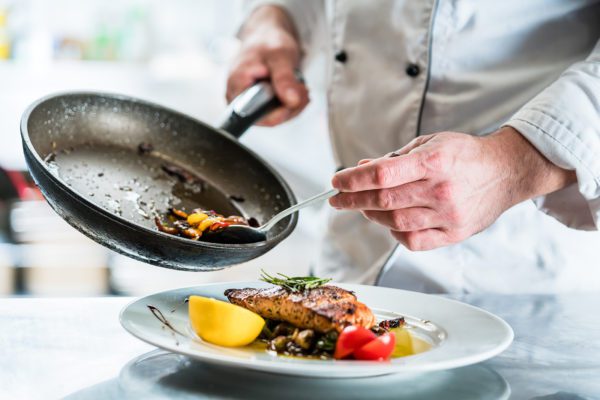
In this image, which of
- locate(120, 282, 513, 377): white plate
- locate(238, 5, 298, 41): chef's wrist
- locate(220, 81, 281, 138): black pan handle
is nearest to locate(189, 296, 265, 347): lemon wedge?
locate(120, 282, 513, 377): white plate

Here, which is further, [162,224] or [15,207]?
[15,207]

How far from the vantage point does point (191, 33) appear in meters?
3.33

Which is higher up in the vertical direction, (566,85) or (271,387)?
(566,85)

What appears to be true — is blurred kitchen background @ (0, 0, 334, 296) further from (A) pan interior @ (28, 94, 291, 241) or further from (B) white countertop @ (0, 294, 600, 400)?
(B) white countertop @ (0, 294, 600, 400)

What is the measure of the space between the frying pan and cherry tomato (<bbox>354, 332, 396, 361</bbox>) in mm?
226

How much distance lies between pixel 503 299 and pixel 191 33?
7.72 feet

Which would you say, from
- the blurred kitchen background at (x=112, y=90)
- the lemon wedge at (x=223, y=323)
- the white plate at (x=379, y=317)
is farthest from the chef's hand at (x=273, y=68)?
the blurred kitchen background at (x=112, y=90)

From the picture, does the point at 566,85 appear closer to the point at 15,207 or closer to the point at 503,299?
the point at 503,299

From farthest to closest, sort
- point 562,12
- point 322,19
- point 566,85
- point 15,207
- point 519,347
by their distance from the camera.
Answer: point 15,207 → point 322,19 → point 562,12 → point 566,85 → point 519,347

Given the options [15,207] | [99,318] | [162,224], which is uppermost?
[162,224]

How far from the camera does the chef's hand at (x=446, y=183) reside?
3.06 feet

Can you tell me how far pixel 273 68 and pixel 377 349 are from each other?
2.72 feet

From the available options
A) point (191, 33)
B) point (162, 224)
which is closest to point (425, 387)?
point (162, 224)

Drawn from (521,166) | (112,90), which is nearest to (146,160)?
(521,166)
